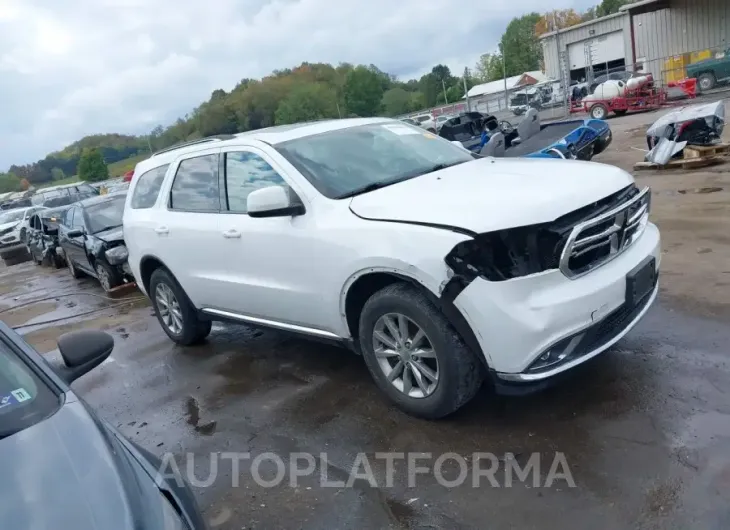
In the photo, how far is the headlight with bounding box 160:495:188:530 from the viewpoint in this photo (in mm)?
1806

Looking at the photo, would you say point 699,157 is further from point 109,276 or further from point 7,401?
point 7,401

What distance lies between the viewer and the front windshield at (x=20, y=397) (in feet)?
7.06

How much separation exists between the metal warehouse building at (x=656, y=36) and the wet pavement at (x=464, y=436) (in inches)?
1137

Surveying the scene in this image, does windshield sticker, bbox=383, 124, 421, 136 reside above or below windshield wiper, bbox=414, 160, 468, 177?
above

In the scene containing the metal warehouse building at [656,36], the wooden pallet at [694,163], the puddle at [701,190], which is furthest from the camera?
the metal warehouse building at [656,36]

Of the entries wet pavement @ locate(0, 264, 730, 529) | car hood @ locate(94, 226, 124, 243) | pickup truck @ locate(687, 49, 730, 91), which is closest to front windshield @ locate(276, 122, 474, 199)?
wet pavement @ locate(0, 264, 730, 529)

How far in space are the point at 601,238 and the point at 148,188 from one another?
4.09 meters

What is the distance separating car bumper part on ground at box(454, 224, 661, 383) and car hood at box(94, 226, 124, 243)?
7730 mm

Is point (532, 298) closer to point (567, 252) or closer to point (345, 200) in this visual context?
point (567, 252)

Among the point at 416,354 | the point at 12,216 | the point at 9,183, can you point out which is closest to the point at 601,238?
the point at 416,354

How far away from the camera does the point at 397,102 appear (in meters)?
54.6

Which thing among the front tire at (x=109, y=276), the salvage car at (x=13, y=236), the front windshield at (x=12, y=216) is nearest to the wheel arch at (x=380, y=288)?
the front tire at (x=109, y=276)

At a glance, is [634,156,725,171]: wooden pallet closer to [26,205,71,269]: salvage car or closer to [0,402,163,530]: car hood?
[0,402,163,530]: car hood

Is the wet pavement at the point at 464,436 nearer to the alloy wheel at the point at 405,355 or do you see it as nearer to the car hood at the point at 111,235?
the alloy wheel at the point at 405,355
